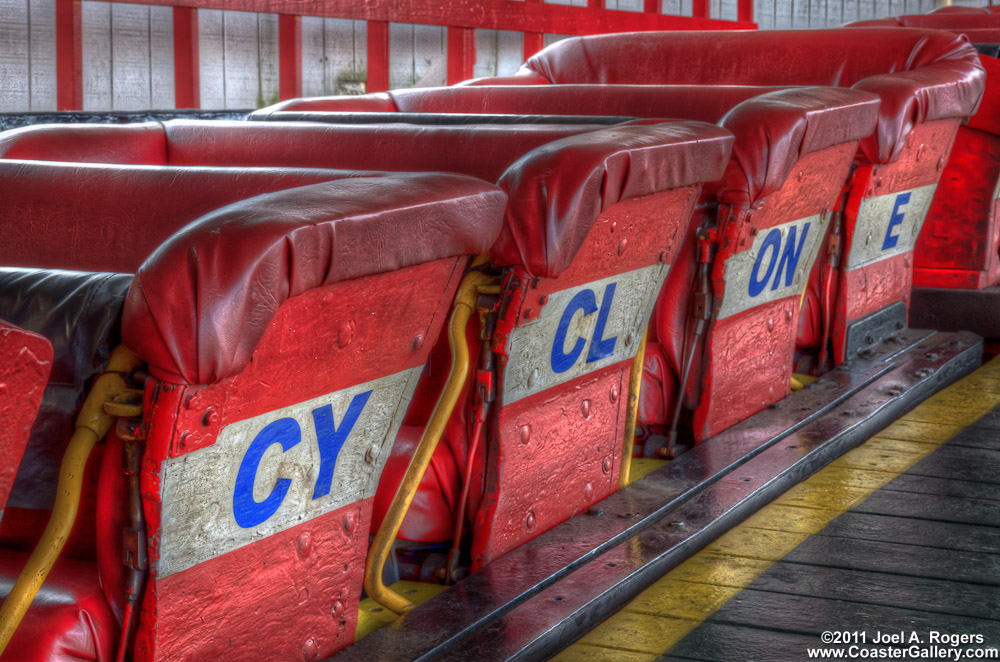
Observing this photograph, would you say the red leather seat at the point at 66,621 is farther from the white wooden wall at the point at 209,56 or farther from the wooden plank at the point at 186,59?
the wooden plank at the point at 186,59

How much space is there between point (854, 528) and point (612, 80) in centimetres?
210

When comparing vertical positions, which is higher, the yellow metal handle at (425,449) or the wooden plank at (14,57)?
the wooden plank at (14,57)

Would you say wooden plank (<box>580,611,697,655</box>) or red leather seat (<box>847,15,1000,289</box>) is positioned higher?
red leather seat (<box>847,15,1000,289</box>)

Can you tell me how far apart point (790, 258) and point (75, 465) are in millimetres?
1650

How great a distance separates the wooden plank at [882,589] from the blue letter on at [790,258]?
736mm

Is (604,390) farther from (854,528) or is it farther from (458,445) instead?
(854,528)

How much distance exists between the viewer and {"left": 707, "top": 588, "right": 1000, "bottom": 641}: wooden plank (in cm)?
158

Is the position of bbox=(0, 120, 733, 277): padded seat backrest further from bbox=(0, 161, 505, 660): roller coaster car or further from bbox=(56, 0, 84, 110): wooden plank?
bbox=(56, 0, 84, 110): wooden plank

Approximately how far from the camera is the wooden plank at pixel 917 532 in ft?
6.19

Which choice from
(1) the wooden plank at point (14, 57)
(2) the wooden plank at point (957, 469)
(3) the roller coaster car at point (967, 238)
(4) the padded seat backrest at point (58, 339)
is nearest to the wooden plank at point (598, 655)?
(4) the padded seat backrest at point (58, 339)

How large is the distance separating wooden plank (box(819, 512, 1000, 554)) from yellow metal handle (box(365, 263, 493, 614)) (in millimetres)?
765

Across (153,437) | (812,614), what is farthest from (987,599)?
(153,437)

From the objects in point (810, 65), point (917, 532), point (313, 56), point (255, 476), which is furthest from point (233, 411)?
point (313, 56)

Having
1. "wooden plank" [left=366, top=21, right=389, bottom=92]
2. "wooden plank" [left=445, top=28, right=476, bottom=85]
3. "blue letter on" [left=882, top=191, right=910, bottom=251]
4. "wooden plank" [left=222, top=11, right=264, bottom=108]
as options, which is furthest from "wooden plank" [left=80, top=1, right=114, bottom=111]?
"blue letter on" [left=882, top=191, right=910, bottom=251]
